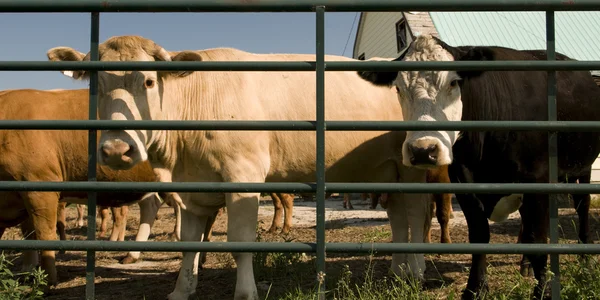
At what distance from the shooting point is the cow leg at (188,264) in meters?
5.09

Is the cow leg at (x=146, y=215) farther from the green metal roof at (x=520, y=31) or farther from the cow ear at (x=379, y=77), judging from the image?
the green metal roof at (x=520, y=31)

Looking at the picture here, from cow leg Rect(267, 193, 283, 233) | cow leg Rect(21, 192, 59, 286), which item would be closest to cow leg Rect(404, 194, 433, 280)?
cow leg Rect(21, 192, 59, 286)

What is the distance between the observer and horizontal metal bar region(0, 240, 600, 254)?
3.15 metres

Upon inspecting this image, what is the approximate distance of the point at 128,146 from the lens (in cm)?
413

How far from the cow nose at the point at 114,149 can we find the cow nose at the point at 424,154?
2003 millimetres

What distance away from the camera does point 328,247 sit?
3203 millimetres

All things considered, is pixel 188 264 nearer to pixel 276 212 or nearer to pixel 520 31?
pixel 276 212

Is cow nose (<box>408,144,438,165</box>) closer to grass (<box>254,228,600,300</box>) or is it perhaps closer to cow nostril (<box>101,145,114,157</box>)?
grass (<box>254,228,600,300</box>)

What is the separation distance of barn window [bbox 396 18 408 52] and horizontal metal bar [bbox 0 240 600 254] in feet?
56.4

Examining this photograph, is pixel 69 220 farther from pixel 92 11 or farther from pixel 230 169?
pixel 92 11

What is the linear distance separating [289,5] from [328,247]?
1354 millimetres

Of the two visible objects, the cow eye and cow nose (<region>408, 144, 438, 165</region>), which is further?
the cow eye

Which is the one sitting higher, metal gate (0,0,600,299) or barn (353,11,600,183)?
barn (353,11,600,183)

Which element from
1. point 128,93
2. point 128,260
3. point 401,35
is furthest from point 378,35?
point 128,93
